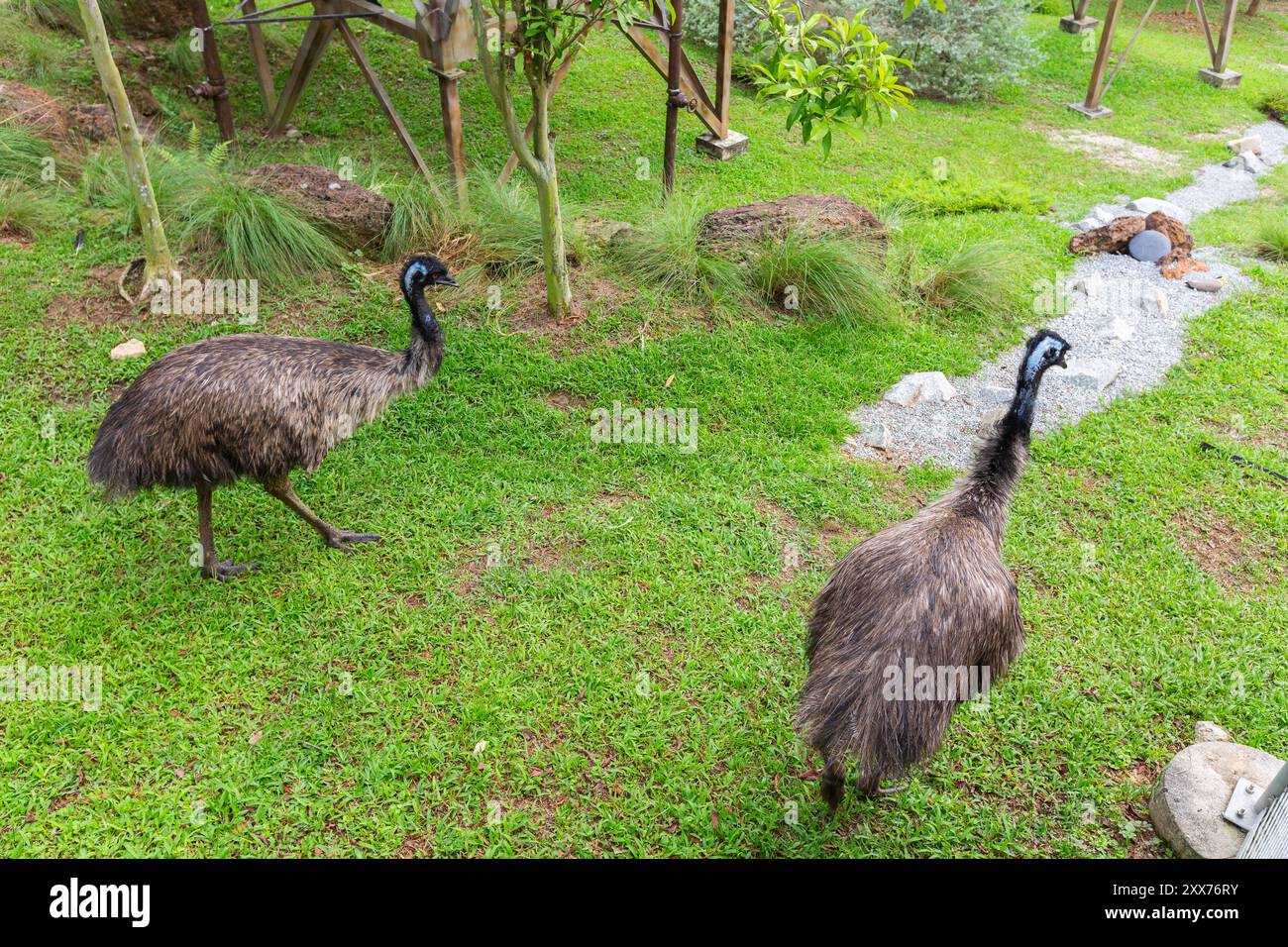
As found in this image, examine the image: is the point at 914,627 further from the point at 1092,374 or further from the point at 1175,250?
the point at 1175,250

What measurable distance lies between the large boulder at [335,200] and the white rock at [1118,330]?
20.9ft

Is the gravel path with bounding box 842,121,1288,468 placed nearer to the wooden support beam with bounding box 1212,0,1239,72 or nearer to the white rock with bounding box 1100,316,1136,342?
the white rock with bounding box 1100,316,1136,342

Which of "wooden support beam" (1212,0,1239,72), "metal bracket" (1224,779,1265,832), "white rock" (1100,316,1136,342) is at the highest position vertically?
"wooden support beam" (1212,0,1239,72)

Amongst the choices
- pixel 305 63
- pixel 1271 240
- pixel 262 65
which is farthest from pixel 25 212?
pixel 1271 240

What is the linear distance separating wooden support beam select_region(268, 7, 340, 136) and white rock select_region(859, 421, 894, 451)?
6.63 m

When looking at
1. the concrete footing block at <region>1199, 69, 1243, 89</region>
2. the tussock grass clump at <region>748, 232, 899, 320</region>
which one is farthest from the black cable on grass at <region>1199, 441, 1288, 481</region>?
the concrete footing block at <region>1199, 69, 1243, 89</region>

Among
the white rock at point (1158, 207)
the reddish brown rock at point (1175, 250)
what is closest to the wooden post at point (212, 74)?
the reddish brown rock at point (1175, 250)

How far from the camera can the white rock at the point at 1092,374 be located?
7.12 metres

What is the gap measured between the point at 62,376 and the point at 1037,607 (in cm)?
655

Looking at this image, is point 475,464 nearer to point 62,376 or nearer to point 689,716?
point 689,716

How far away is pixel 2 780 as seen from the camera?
153 inches

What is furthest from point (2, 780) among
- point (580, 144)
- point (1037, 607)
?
point (580, 144)

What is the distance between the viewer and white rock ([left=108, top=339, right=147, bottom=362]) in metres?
6.38

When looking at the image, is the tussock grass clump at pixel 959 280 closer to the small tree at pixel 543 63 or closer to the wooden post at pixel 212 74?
the small tree at pixel 543 63
